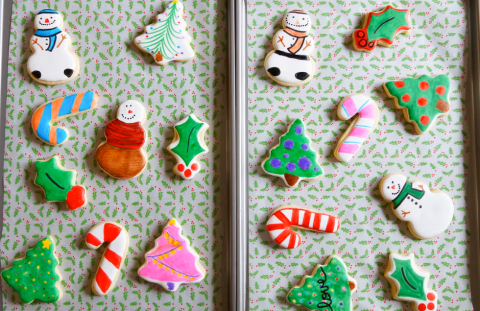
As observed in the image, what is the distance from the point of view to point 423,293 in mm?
989

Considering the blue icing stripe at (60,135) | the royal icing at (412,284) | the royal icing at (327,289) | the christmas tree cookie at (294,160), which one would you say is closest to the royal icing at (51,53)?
the blue icing stripe at (60,135)

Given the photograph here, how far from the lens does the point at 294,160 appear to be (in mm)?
1015

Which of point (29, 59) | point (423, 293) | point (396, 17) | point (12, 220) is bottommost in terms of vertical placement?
point (423, 293)

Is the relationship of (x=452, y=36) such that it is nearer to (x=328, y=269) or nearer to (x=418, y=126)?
(x=418, y=126)

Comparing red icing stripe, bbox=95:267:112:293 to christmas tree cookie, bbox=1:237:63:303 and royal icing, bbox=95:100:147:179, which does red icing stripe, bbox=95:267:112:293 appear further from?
royal icing, bbox=95:100:147:179

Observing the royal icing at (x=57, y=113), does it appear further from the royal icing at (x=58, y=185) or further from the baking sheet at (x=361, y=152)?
the baking sheet at (x=361, y=152)

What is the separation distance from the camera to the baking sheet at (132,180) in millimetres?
1036

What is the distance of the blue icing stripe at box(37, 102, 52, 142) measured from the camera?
1032 mm

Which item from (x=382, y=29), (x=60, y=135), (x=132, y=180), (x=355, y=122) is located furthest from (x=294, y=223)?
(x=60, y=135)

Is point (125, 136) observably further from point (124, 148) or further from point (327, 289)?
point (327, 289)

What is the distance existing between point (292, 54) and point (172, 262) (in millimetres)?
638

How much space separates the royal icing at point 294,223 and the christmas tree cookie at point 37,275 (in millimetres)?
583

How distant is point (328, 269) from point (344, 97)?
0.46 meters

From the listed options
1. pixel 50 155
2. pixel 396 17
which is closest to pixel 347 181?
pixel 396 17
